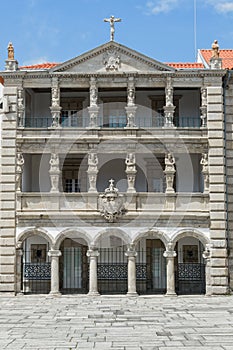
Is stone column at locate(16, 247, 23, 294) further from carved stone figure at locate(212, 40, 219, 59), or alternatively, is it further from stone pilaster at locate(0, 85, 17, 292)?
carved stone figure at locate(212, 40, 219, 59)

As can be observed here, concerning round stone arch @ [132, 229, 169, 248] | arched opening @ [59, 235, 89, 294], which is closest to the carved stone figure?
round stone arch @ [132, 229, 169, 248]

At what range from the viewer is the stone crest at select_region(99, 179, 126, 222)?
88.5 feet

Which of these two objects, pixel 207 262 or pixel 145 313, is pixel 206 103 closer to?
pixel 207 262

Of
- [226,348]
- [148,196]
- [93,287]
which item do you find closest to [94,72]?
[148,196]

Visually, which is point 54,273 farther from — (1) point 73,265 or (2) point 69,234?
(1) point 73,265

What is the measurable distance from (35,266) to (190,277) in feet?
27.0

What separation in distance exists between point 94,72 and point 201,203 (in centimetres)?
858

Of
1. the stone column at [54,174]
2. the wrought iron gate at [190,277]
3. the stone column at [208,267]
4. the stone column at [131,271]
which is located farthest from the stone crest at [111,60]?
the wrought iron gate at [190,277]

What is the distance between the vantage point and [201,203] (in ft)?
90.4

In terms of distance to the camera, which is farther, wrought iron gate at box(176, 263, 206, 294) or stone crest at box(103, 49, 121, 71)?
wrought iron gate at box(176, 263, 206, 294)

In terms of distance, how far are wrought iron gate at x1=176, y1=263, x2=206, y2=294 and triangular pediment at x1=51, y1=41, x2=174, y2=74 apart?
10.5 meters

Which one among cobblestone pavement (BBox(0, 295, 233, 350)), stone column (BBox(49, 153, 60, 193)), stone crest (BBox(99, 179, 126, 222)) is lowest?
cobblestone pavement (BBox(0, 295, 233, 350))

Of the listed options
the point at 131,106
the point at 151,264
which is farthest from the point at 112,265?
the point at 131,106

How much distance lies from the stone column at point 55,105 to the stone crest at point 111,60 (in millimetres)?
2712
